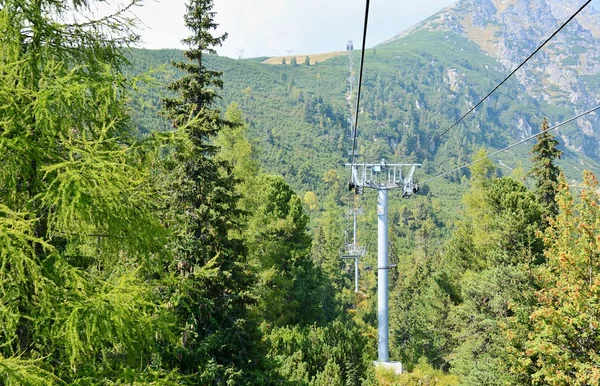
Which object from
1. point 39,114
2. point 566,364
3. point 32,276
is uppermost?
point 39,114

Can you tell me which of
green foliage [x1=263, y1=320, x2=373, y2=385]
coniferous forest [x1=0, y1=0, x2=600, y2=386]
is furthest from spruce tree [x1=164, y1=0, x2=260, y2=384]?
green foliage [x1=263, y1=320, x2=373, y2=385]

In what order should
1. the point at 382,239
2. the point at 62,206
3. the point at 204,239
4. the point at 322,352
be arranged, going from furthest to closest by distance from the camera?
the point at 382,239, the point at 322,352, the point at 204,239, the point at 62,206

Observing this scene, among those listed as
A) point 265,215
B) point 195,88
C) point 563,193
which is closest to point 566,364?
point 563,193

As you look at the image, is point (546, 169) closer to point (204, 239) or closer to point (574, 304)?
point (574, 304)

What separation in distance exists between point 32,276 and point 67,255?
3.03ft

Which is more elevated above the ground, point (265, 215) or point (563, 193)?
point (563, 193)

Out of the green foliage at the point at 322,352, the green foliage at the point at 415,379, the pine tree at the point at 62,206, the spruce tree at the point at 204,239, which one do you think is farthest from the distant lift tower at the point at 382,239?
the pine tree at the point at 62,206

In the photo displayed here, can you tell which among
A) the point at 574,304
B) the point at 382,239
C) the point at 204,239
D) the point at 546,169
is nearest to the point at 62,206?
the point at 204,239

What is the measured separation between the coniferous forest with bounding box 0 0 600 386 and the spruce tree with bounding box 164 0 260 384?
38mm

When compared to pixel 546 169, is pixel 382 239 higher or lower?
lower

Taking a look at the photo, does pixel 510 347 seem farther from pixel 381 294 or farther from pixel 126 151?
pixel 126 151

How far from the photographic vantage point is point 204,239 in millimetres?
9672

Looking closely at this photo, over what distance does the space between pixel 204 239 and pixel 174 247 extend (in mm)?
765

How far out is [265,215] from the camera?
20938 mm
